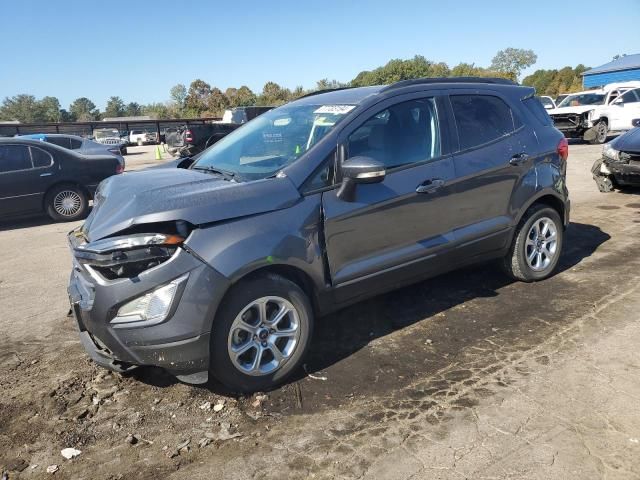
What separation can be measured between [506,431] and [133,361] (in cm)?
216

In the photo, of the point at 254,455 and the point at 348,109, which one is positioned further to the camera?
the point at 348,109

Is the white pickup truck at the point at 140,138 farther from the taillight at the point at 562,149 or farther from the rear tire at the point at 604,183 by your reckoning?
the taillight at the point at 562,149

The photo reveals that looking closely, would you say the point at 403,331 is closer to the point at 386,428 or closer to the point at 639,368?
the point at 386,428

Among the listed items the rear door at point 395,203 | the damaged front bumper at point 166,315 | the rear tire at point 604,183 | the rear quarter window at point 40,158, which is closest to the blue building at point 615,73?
the rear tire at point 604,183

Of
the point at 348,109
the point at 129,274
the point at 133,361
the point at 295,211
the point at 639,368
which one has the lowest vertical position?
the point at 639,368

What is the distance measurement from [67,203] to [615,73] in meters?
52.1

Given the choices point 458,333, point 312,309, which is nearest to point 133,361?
point 312,309

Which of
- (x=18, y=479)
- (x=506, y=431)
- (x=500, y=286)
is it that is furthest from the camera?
(x=500, y=286)

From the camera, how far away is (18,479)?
2633 mm

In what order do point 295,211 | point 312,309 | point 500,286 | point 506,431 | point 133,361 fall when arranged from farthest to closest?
1. point 500,286
2. point 312,309
3. point 295,211
4. point 133,361
5. point 506,431

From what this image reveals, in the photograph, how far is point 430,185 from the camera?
398cm

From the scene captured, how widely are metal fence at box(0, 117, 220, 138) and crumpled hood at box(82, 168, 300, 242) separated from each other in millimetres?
30930

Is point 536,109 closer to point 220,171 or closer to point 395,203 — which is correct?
point 395,203

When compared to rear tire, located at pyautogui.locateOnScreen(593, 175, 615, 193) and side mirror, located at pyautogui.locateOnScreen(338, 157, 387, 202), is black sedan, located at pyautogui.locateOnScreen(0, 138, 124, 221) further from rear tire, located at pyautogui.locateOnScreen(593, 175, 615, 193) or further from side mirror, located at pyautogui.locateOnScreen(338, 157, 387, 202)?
rear tire, located at pyautogui.locateOnScreen(593, 175, 615, 193)
